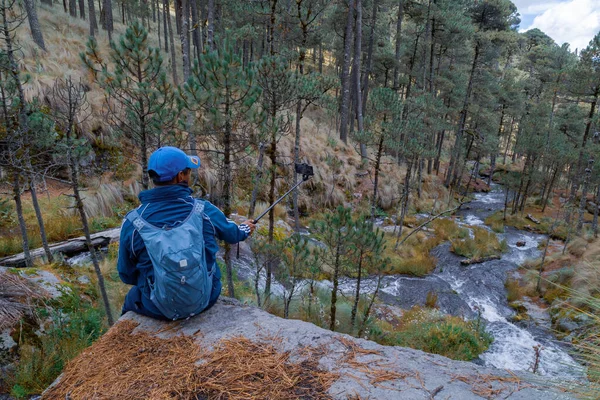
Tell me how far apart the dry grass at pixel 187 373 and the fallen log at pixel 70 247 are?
520 cm

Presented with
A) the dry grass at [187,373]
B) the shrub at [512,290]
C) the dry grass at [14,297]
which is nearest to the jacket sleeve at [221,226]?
the dry grass at [187,373]

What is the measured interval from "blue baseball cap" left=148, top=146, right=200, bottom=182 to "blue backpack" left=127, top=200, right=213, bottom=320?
1.03ft

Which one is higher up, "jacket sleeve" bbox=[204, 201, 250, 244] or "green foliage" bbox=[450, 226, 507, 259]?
"jacket sleeve" bbox=[204, 201, 250, 244]

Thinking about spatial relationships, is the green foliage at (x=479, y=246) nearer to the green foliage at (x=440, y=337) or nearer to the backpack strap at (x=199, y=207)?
the green foliage at (x=440, y=337)

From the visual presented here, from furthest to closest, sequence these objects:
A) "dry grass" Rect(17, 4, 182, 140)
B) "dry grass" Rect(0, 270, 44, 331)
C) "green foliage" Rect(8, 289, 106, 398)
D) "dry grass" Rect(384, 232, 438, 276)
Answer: "dry grass" Rect(384, 232, 438, 276) < "dry grass" Rect(17, 4, 182, 140) < "dry grass" Rect(0, 270, 44, 331) < "green foliage" Rect(8, 289, 106, 398)

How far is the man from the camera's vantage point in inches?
92.7

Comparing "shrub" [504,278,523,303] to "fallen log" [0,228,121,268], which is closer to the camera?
"fallen log" [0,228,121,268]

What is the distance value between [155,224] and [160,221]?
0.04 m

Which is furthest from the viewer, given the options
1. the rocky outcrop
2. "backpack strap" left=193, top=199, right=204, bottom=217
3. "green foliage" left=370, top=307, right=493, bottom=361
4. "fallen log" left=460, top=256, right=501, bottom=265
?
"fallen log" left=460, top=256, right=501, bottom=265

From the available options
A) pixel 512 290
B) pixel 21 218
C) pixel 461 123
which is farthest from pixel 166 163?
pixel 461 123

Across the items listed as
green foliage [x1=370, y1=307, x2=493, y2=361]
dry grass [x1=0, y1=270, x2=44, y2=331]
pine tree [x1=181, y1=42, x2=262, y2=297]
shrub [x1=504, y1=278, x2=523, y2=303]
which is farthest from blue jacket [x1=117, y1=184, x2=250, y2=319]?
shrub [x1=504, y1=278, x2=523, y2=303]

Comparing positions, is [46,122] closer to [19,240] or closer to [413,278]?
[19,240]

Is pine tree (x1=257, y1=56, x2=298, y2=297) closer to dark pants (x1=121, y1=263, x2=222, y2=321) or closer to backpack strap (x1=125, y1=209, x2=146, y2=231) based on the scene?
dark pants (x1=121, y1=263, x2=222, y2=321)

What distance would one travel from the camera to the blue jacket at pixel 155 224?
2393mm
